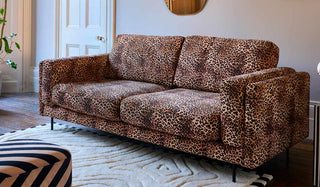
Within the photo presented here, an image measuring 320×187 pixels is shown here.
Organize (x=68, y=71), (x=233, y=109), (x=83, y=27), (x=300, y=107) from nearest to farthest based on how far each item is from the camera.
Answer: (x=233, y=109)
(x=300, y=107)
(x=68, y=71)
(x=83, y=27)

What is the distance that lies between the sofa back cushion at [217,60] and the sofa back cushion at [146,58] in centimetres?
9

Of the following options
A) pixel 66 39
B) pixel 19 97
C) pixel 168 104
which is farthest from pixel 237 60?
pixel 19 97

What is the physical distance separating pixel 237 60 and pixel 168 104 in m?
0.64

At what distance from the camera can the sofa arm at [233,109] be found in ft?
7.73

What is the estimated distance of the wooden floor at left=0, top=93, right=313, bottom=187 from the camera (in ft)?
8.52

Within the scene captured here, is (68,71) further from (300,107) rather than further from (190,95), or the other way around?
(300,107)

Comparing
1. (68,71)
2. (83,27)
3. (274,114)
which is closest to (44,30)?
(83,27)

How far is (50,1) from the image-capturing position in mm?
5074

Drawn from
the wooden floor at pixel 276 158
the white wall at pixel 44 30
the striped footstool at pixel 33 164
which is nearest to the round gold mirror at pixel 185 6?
the wooden floor at pixel 276 158

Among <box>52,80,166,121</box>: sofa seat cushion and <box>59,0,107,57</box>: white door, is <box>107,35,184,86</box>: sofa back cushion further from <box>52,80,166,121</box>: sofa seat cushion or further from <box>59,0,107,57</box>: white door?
<box>59,0,107,57</box>: white door

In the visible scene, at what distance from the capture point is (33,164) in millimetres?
1701

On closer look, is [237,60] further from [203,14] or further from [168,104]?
[203,14]

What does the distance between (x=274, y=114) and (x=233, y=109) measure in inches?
10.7

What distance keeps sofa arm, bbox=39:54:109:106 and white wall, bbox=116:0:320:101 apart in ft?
2.50
